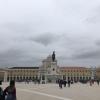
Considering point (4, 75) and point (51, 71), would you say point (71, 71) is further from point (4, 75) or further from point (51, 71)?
point (51, 71)

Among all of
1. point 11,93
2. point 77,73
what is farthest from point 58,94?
point 77,73

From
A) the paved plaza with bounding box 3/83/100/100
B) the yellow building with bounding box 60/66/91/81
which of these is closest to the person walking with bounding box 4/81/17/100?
the paved plaza with bounding box 3/83/100/100

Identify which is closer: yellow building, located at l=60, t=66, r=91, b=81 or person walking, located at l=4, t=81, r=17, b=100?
person walking, located at l=4, t=81, r=17, b=100

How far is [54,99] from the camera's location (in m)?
21.2

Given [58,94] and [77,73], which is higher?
[77,73]

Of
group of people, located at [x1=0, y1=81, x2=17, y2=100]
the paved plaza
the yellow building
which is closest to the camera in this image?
group of people, located at [x1=0, y1=81, x2=17, y2=100]

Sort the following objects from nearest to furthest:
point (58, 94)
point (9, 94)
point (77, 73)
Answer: point (9, 94)
point (58, 94)
point (77, 73)

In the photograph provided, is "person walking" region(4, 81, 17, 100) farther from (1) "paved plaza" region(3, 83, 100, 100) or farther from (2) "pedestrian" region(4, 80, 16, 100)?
(1) "paved plaza" region(3, 83, 100, 100)

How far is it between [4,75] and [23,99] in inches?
5192

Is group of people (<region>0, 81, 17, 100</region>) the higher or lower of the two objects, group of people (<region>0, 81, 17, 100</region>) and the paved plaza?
the higher

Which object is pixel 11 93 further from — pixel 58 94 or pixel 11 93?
pixel 58 94

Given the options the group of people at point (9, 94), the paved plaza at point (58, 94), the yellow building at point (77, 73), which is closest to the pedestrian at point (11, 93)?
the group of people at point (9, 94)

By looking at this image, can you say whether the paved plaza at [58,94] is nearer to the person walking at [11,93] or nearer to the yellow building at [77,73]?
the person walking at [11,93]

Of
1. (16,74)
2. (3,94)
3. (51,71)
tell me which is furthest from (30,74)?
(3,94)
